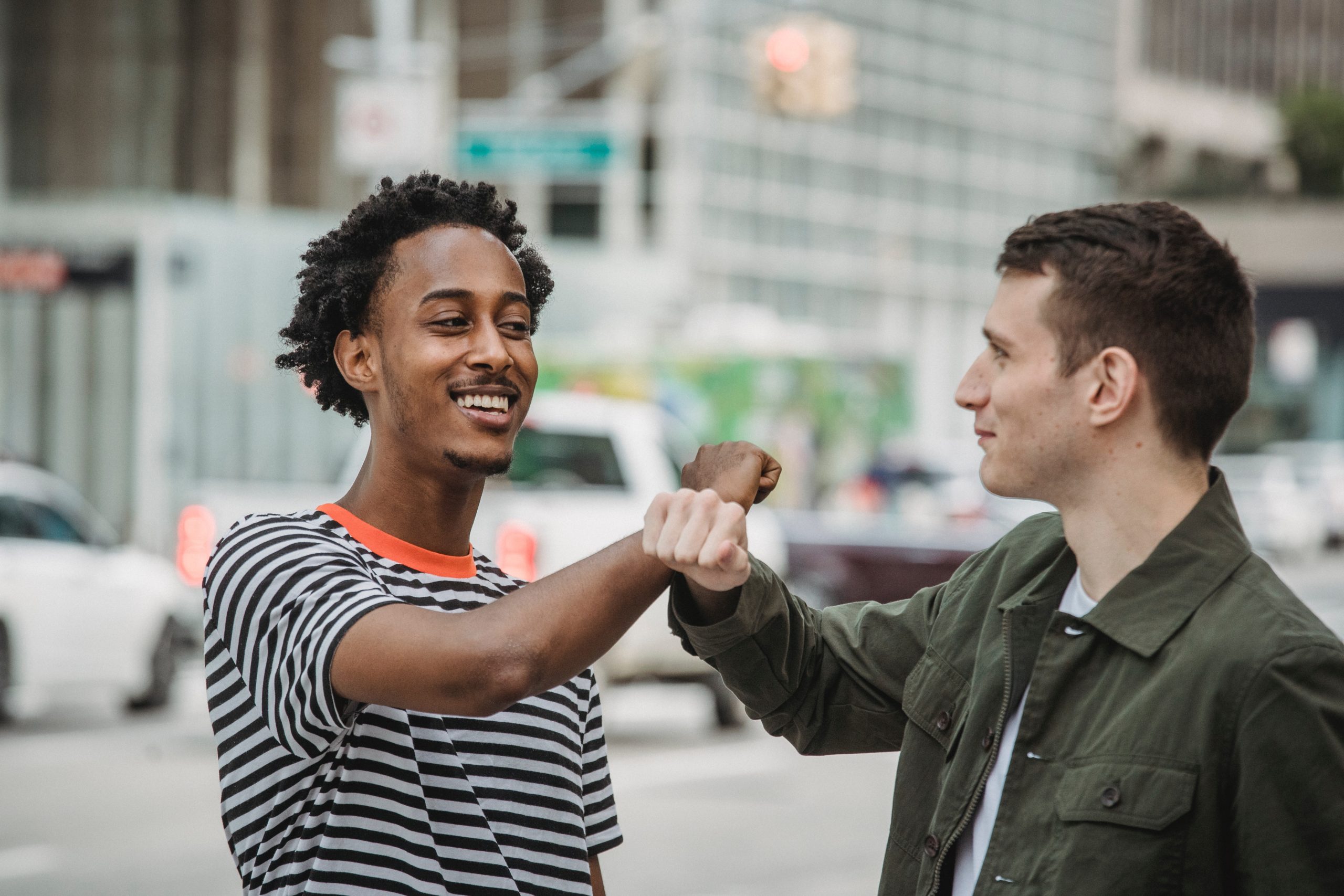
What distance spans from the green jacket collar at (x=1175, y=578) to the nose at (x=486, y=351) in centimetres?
94

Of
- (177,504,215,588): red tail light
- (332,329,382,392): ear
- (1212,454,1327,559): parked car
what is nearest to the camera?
(332,329,382,392): ear

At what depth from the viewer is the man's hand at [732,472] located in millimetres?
2502

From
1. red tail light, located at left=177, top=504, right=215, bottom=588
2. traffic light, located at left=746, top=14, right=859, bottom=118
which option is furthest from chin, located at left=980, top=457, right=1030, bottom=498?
traffic light, located at left=746, top=14, right=859, bottom=118

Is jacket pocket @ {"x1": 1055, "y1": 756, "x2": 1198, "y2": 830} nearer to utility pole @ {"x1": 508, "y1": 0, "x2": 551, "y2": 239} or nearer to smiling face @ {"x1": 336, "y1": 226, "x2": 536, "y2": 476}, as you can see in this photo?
smiling face @ {"x1": 336, "y1": 226, "x2": 536, "y2": 476}

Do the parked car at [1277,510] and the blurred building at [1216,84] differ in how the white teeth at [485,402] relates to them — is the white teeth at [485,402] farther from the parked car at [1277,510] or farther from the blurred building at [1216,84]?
the blurred building at [1216,84]

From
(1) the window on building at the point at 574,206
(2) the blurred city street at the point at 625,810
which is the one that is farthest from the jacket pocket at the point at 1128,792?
(1) the window on building at the point at 574,206

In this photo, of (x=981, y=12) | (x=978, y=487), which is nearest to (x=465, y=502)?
(x=978, y=487)

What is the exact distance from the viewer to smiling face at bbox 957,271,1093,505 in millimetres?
2492

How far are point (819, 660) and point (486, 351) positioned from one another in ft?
2.55

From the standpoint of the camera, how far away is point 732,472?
2.53m

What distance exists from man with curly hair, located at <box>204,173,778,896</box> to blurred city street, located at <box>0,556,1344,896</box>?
5304mm

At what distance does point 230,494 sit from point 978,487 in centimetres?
1217

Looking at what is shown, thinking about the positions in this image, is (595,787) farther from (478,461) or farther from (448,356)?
(448,356)

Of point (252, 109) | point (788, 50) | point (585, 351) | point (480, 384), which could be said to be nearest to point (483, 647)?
point (480, 384)
